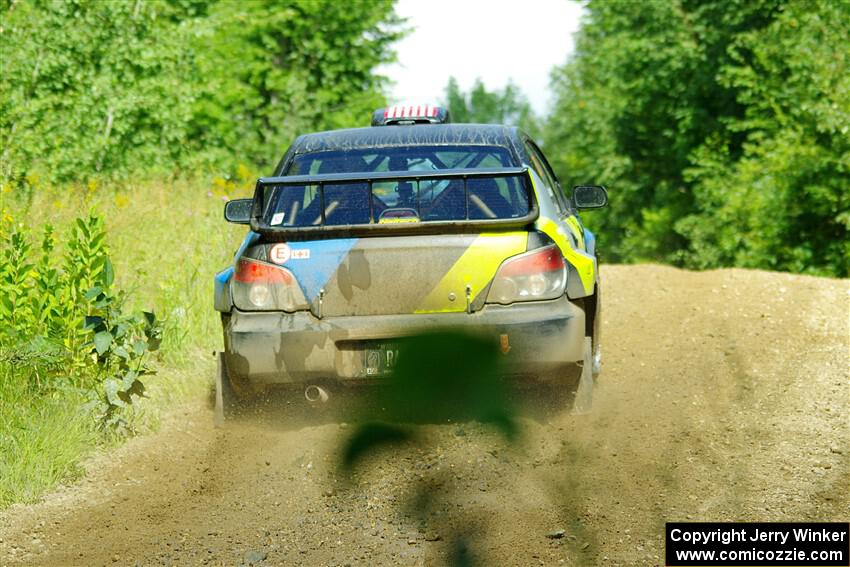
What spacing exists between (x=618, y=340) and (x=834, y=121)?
973 cm

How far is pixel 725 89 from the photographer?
2869 centimetres

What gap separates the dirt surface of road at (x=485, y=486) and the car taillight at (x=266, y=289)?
2.51 ft

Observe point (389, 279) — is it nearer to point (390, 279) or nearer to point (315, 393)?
point (390, 279)

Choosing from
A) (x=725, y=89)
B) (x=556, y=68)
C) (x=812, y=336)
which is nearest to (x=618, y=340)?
(x=812, y=336)

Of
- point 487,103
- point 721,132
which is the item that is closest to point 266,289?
point 721,132

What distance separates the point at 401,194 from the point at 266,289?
1.06m

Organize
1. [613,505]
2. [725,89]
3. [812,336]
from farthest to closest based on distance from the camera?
[725,89] → [812,336] → [613,505]

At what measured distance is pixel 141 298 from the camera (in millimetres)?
9117

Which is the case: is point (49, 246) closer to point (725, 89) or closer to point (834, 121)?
point (834, 121)

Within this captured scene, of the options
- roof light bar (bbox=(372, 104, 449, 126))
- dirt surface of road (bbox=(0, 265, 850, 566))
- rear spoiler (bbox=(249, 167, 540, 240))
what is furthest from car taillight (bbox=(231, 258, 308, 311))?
roof light bar (bbox=(372, 104, 449, 126))

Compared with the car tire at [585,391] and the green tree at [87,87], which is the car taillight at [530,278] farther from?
the green tree at [87,87]

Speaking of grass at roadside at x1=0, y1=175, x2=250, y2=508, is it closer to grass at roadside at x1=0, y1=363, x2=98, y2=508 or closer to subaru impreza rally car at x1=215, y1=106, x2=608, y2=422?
grass at roadside at x1=0, y1=363, x2=98, y2=508

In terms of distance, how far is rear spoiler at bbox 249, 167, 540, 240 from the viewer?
555 cm

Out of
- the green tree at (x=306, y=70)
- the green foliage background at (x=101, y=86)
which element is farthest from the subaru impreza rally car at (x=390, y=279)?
the green tree at (x=306, y=70)
